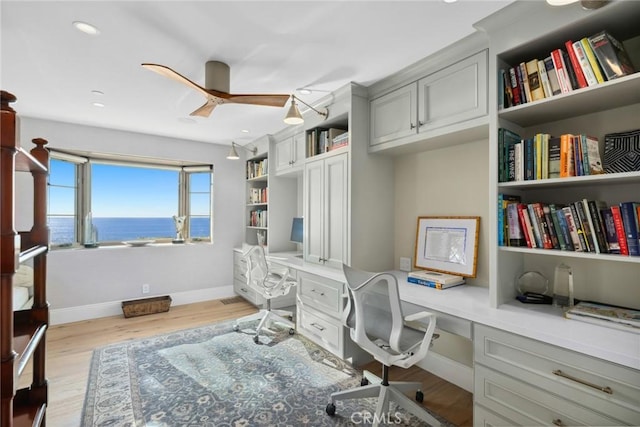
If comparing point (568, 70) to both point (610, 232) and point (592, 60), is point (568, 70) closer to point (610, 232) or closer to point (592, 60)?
point (592, 60)

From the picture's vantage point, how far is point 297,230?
3.94 meters

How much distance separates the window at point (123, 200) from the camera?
385cm

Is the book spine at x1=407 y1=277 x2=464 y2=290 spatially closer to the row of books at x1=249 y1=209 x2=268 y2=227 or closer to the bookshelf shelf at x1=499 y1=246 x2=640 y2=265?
the bookshelf shelf at x1=499 y1=246 x2=640 y2=265

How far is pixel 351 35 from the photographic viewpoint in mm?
1847

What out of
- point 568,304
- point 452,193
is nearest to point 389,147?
point 452,193

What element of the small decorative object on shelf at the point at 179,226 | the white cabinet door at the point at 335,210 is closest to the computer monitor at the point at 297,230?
the white cabinet door at the point at 335,210

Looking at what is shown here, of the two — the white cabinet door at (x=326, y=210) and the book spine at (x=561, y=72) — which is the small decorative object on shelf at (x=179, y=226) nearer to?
the white cabinet door at (x=326, y=210)

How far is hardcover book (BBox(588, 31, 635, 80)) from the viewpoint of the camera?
133 cm

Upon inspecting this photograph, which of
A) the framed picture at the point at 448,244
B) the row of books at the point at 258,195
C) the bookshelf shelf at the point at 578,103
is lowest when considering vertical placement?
the framed picture at the point at 448,244

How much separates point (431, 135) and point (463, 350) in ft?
5.41

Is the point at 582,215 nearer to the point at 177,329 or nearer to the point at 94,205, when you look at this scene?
the point at 177,329

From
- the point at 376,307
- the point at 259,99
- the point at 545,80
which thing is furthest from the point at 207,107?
the point at 545,80

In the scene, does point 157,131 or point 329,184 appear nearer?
point 329,184

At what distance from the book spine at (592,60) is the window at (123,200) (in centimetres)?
449
